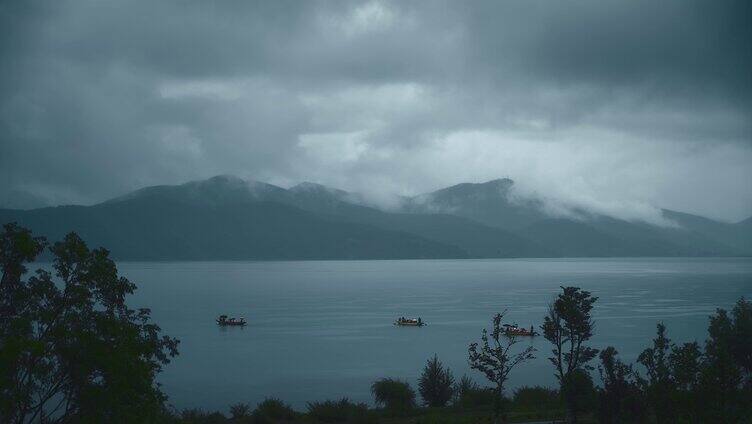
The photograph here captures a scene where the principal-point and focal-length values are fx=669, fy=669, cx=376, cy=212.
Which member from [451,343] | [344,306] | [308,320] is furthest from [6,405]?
[344,306]

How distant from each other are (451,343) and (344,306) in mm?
50200

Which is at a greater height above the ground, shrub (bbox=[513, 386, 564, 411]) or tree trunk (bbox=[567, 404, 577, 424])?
tree trunk (bbox=[567, 404, 577, 424])

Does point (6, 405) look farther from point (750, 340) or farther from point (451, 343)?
point (451, 343)

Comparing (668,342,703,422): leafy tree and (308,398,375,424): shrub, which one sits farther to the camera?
(308,398,375,424): shrub

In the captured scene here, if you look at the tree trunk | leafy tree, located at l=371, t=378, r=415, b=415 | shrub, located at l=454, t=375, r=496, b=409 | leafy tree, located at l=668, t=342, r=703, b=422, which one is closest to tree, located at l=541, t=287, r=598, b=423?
the tree trunk

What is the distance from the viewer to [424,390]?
137 feet

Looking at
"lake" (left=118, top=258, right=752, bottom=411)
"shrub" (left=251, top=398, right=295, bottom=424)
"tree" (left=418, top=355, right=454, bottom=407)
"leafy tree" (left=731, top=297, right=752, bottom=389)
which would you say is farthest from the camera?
"lake" (left=118, top=258, right=752, bottom=411)

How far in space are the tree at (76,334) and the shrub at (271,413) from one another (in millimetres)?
16632

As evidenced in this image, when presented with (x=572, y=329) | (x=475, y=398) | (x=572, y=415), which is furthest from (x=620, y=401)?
(x=475, y=398)

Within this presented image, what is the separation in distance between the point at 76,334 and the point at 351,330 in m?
76.7

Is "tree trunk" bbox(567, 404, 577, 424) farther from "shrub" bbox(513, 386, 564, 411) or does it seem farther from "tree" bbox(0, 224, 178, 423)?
"tree" bbox(0, 224, 178, 423)

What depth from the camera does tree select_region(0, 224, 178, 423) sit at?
666 inches

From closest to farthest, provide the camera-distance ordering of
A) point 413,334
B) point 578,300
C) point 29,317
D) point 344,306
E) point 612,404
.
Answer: point 29,317 < point 612,404 < point 578,300 < point 413,334 < point 344,306

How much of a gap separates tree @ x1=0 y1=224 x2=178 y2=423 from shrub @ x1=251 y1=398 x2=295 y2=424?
655 inches
